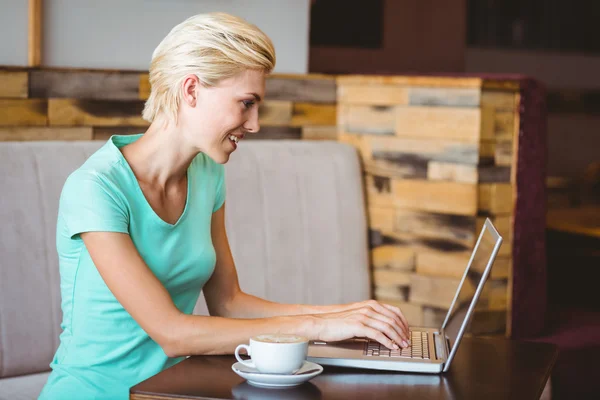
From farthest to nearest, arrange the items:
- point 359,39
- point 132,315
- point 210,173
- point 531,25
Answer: point 531,25 → point 359,39 → point 210,173 → point 132,315

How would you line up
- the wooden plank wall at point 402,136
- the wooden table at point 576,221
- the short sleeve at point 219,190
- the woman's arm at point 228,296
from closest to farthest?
the woman's arm at point 228,296 → the short sleeve at point 219,190 → the wooden plank wall at point 402,136 → the wooden table at point 576,221

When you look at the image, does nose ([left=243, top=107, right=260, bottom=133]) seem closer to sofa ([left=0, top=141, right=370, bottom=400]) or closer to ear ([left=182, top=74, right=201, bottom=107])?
ear ([left=182, top=74, right=201, bottom=107])

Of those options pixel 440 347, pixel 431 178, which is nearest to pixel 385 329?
pixel 440 347

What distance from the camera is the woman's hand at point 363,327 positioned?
4.77ft

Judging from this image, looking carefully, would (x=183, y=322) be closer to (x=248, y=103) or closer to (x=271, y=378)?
(x=271, y=378)

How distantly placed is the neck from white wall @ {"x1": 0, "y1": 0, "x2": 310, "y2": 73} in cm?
85

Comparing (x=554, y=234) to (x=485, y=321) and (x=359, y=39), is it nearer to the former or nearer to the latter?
(x=485, y=321)

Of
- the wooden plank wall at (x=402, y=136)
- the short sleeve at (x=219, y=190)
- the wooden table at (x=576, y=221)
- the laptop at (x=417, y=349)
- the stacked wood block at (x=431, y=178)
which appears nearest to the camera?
the laptop at (x=417, y=349)

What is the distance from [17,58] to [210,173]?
833 mm

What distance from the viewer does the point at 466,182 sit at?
2625mm

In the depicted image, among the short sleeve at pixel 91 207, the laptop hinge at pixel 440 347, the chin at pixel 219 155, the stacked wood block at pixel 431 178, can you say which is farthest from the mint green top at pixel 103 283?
the stacked wood block at pixel 431 178

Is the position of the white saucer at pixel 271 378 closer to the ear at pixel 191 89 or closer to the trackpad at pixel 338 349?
the trackpad at pixel 338 349

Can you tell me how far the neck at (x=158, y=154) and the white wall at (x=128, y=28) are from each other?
2.79 feet

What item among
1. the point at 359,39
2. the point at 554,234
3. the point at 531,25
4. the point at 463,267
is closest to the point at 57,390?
the point at 463,267
